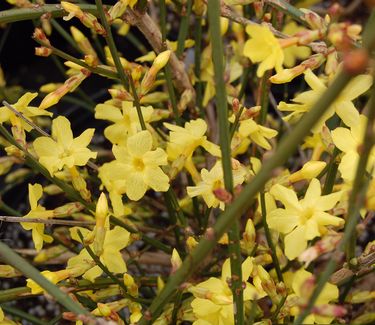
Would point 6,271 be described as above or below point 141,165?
below

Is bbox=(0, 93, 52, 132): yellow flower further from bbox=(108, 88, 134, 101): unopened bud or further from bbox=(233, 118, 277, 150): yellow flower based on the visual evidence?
bbox=(233, 118, 277, 150): yellow flower

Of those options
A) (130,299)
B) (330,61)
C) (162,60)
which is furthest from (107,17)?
(130,299)

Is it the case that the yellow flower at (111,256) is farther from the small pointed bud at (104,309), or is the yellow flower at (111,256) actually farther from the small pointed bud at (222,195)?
the small pointed bud at (222,195)

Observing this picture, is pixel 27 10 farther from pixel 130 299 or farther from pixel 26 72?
pixel 26 72

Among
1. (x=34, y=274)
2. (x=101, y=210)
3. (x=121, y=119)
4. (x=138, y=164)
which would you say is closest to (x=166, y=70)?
(x=121, y=119)

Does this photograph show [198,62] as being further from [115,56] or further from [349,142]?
[349,142]

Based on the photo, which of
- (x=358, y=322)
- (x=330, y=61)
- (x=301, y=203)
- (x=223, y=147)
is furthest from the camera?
(x=358, y=322)
